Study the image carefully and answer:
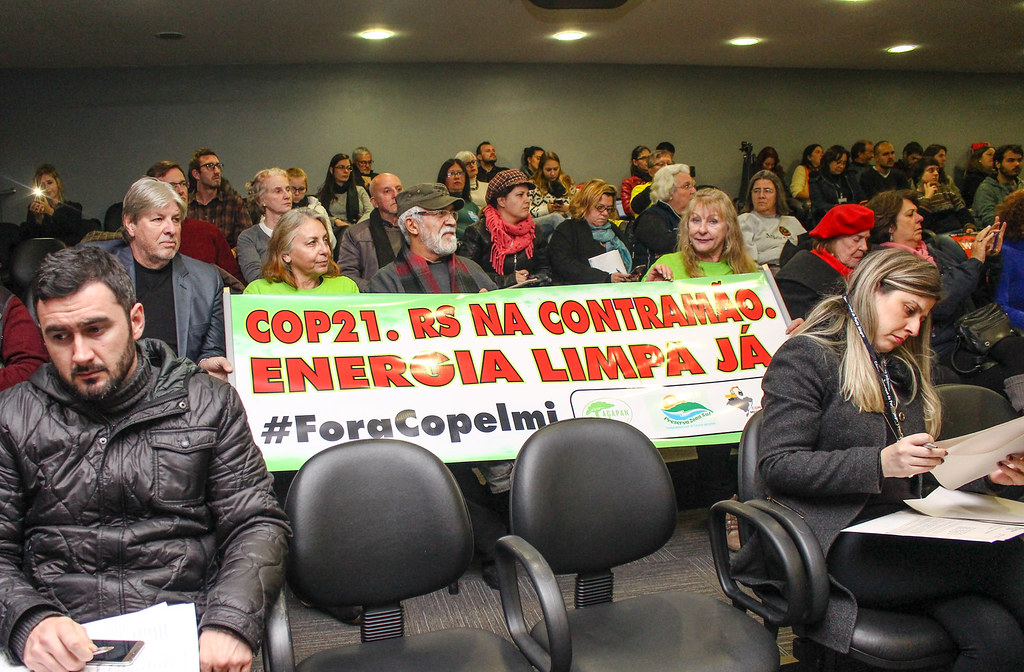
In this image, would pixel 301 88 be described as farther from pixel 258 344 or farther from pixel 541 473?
pixel 541 473

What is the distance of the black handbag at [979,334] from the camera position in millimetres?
3717

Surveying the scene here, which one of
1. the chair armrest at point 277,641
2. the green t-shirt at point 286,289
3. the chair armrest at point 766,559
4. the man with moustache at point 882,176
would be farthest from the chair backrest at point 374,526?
the man with moustache at point 882,176

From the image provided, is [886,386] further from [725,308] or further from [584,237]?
[584,237]

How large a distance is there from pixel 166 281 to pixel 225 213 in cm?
280

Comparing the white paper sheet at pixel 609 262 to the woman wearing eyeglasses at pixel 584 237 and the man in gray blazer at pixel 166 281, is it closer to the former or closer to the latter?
the woman wearing eyeglasses at pixel 584 237

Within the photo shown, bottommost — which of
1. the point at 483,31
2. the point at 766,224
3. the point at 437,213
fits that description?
the point at 766,224

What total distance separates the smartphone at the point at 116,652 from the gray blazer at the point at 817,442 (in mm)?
1414

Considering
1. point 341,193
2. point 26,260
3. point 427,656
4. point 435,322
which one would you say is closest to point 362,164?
point 341,193

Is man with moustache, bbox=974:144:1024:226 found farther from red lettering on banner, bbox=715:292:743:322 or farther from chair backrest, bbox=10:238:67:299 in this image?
chair backrest, bbox=10:238:67:299

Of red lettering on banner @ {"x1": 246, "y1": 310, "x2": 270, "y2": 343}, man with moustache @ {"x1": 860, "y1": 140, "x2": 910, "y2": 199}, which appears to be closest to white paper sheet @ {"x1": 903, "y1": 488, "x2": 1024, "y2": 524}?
red lettering on banner @ {"x1": 246, "y1": 310, "x2": 270, "y2": 343}

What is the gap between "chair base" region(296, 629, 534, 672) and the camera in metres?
1.77

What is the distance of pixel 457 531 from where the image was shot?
1.95 m

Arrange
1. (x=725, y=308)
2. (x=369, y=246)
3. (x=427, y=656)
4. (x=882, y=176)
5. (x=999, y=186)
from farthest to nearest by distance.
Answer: (x=882, y=176) < (x=999, y=186) < (x=369, y=246) < (x=725, y=308) < (x=427, y=656)

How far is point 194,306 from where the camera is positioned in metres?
3.12
